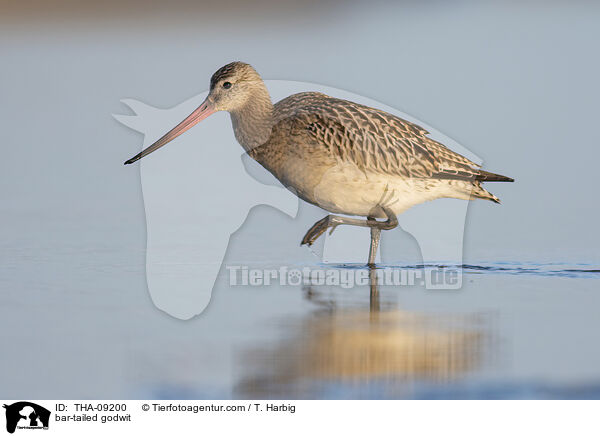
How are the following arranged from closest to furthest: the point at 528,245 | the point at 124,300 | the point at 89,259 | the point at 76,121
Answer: the point at 124,300
the point at 89,259
the point at 528,245
the point at 76,121

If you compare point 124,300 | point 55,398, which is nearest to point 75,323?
point 124,300

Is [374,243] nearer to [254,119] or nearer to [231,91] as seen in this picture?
[254,119]

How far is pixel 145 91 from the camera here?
1009 centimetres

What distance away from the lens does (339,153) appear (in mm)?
6426

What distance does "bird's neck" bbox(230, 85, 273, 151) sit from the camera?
6746mm

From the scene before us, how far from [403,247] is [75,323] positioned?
2739 mm

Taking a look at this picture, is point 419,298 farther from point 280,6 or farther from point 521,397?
point 280,6

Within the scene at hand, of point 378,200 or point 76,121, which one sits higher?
point 76,121

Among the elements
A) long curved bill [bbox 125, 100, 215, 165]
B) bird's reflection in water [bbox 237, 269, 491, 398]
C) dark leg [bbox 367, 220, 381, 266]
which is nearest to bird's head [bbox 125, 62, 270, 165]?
long curved bill [bbox 125, 100, 215, 165]
